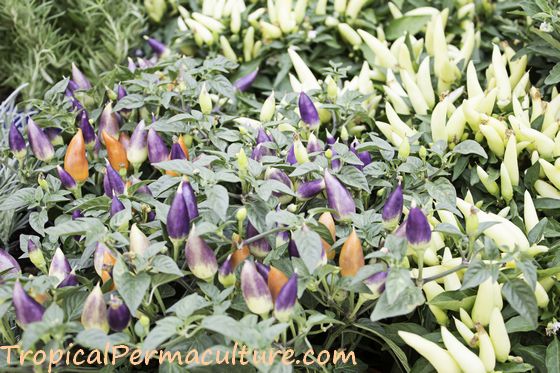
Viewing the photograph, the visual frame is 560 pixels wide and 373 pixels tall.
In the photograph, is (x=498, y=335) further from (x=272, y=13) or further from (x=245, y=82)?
(x=272, y=13)

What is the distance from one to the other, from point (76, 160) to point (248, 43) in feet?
2.52

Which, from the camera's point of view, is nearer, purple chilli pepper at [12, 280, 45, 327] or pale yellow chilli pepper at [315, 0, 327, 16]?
purple chilli pepper at [12, 280, 45, 327]

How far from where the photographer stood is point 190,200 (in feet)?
3.62

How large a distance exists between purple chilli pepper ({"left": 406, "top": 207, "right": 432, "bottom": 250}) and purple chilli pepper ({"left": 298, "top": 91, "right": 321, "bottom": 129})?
1.51ft

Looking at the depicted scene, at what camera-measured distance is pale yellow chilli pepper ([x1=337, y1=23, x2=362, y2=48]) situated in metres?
1.94

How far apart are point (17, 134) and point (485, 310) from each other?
1.03 metres

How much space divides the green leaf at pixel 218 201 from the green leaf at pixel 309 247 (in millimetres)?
120

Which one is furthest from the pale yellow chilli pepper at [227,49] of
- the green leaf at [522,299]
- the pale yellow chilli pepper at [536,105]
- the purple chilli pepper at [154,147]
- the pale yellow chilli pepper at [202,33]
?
the green leaf at [522,299]

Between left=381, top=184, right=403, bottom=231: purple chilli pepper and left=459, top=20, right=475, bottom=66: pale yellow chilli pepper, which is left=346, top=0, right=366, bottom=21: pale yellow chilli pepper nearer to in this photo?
left=459, top=20, right=475, bottom=66: pale yellow chilli pepper

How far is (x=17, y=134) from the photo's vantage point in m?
1.43

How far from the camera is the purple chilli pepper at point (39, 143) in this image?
1416 millimetres

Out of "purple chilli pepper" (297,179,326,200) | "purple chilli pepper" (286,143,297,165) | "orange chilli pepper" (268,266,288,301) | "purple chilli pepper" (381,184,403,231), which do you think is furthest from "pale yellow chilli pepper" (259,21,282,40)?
"orange chilli pepper" (268,266,288,301)

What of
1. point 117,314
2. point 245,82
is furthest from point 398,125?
point 117,314

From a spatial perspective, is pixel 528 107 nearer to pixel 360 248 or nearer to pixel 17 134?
pixel 360 248
